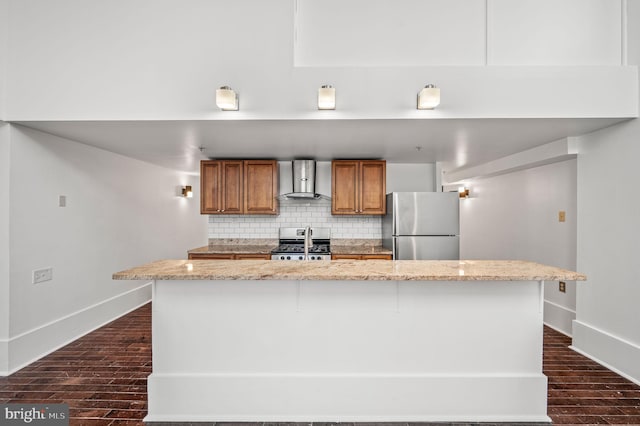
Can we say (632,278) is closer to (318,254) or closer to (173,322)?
(318,254)

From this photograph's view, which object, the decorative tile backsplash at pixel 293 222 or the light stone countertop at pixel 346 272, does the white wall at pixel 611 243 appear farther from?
the decorative tile backsplash at pixel 293 222

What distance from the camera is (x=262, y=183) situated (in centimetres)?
477

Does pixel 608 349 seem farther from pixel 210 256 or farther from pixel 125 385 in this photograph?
pixel 210 256

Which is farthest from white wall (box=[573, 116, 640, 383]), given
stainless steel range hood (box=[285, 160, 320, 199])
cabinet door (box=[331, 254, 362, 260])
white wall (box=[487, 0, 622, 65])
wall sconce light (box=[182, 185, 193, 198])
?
wall sconce light (box=[182, 185, 193, 198])

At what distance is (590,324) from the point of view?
10.8 ft

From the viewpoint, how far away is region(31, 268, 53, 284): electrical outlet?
3166 mm

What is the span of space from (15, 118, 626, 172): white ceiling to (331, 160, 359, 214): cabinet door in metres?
0.21

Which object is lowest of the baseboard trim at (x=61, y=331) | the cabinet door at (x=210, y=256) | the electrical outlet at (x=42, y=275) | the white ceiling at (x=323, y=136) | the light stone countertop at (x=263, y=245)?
the baseboard trim at (x=61, y=331)

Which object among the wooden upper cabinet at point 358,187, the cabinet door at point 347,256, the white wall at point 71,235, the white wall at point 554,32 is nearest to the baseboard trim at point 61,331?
the white wall at point 71,235

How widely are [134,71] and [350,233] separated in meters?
3.56

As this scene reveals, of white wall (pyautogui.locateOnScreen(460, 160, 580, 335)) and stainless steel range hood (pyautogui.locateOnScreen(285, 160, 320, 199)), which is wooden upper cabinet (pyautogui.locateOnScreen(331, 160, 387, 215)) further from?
white wall (pyautogui.locateOnScreen(460, 160, 580, 335))

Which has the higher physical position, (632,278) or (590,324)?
(632,278)

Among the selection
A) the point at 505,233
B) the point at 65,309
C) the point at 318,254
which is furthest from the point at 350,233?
the point at 65,309

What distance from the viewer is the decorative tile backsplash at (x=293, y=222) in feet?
17.1
